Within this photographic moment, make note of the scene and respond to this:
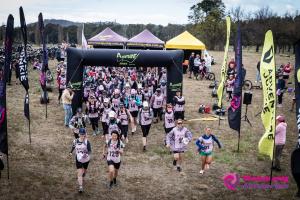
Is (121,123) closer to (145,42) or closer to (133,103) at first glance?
(133,103)

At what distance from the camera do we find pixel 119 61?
17.0m

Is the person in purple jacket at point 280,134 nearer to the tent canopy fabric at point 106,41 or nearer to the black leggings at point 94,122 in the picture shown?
the black leggings at point 94,122

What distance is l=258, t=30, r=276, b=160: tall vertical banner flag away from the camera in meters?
9.66

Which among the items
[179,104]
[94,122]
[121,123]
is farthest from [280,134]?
[94,122]

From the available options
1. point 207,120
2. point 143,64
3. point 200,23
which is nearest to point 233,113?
point 207,120

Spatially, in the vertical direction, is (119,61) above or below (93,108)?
above

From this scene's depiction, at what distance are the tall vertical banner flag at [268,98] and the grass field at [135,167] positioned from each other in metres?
1.47

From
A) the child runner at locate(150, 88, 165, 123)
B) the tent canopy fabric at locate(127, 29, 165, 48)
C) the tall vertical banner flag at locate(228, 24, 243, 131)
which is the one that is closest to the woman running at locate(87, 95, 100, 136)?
the child runner at locate(150, 88, 165, 123)

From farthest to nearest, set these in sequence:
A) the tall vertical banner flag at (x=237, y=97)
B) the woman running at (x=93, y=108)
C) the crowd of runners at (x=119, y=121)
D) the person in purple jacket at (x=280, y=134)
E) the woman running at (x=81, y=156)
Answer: the woman running at (x=93, y=108), the tall vertical banner flag at (x=237, y=97), the person in purple jacket at (x=280, y=134), the crowd of runners at (x=119, y=121), the woman running at (x=81, y=156)

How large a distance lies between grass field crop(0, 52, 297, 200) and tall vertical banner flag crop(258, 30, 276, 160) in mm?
1474

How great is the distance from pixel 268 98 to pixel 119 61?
899cm

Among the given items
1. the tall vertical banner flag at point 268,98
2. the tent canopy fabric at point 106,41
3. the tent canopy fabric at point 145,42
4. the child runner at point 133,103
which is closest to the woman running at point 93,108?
the child runner at point 133,103

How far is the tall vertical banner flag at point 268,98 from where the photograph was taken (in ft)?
31.7

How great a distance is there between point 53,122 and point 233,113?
8.95 meters
